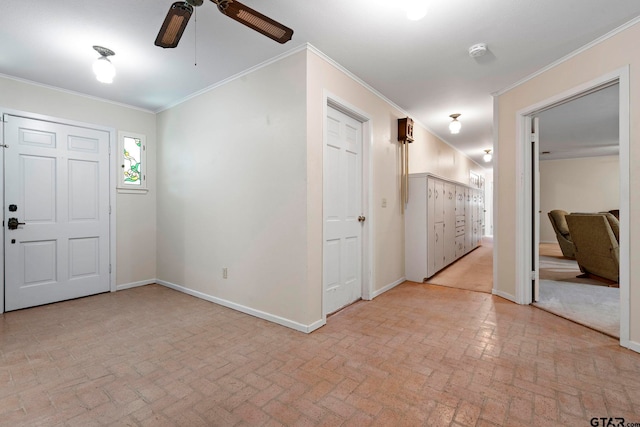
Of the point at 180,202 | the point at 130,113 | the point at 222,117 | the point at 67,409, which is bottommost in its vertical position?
the point at 67,409

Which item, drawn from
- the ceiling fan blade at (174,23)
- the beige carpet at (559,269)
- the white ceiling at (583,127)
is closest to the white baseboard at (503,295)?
the beige carpet at (559,269)

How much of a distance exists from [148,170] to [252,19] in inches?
140

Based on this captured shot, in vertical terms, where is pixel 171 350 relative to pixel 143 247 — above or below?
below

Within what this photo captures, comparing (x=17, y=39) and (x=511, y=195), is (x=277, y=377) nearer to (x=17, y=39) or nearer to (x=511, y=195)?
(x=511, y=195)

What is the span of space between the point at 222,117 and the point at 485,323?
3579mm

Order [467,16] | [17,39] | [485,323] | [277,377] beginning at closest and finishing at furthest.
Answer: [277,377]
[467,16]
[17,39]
[485,323]

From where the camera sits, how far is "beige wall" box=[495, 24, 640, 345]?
231 centimetres

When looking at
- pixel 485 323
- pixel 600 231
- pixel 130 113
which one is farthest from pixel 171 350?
pixel 600 231

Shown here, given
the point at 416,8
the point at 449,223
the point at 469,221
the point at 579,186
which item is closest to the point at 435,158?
the point at 449,223

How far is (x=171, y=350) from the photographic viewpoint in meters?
2.37

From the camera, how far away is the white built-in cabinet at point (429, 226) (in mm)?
4434

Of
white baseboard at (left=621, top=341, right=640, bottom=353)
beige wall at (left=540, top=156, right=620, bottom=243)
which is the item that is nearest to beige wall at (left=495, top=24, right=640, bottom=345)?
white baseboard at (left=621, top=341, right=640, bottom=353)

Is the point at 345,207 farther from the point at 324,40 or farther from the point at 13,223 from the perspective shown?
the point at 13,223

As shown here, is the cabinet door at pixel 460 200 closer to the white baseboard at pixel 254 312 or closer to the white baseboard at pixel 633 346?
the white baseboard at pixel 633 346
